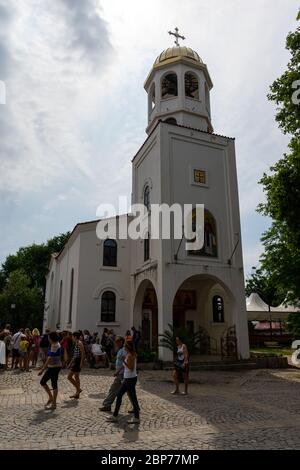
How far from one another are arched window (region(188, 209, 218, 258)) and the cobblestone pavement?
25.0 ft

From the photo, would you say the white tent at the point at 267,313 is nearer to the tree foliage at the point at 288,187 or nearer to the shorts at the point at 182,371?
the tree foliage at the point at 288,187

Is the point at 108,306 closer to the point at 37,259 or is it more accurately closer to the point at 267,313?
the point at 267,313

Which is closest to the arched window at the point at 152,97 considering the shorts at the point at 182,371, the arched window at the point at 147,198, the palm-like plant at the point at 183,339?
the arched window at the point at 147,198

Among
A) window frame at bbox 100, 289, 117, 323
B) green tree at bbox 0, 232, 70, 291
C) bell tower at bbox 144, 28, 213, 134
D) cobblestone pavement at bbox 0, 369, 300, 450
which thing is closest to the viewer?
cobblestone pavement at bbox 0, 369, 300, 450

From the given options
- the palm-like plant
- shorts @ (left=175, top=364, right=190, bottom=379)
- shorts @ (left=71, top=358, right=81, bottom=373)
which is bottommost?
shorts @ (left=175, top=364, right=190, bottom=379)

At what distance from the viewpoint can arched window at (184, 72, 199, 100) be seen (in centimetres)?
2306

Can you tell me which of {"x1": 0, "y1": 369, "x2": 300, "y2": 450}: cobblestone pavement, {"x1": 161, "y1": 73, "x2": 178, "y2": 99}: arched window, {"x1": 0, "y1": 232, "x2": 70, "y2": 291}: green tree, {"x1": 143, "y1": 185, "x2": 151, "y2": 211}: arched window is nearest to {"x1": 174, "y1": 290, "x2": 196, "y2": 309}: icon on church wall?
{"x1": 143, "y1": 185, "x2": 151, "y2": 211}: arched window

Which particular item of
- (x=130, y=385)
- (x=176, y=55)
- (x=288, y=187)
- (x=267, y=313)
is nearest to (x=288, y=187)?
(x=288, y=187)

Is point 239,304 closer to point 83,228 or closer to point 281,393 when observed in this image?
point 281,393

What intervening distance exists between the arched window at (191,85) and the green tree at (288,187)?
30.6 feet

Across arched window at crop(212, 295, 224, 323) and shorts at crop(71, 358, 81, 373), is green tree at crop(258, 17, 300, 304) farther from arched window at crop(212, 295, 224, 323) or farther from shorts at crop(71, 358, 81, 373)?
shorts at crop(71, 358, 81, 373)

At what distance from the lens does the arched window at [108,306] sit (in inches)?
859

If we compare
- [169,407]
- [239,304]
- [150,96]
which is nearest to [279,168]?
[239,304]
